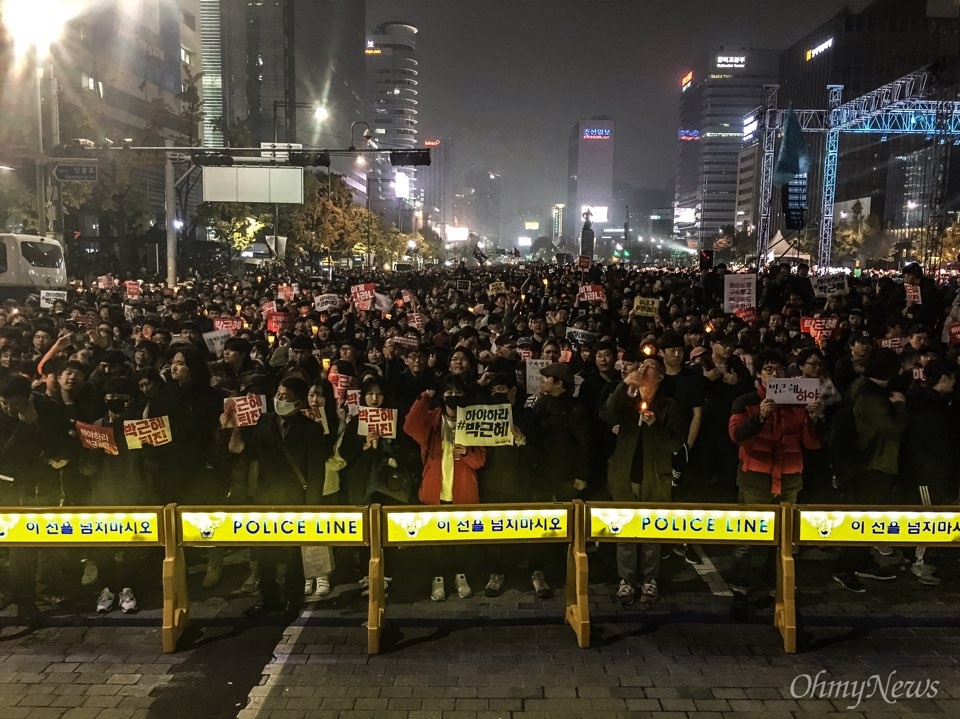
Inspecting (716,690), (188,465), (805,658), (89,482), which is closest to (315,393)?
(188,465)

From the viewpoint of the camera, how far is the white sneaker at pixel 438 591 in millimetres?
6820

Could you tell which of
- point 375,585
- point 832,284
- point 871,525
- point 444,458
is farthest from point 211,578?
point 832,284

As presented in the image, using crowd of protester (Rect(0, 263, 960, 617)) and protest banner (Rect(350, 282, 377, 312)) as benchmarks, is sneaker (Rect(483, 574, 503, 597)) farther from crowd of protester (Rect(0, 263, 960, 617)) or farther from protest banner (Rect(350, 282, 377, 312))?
protest banner (Rect(350, 282, 377, 312))

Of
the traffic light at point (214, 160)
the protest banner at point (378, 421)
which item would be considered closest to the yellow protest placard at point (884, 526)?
the protest banner at point (378, 421)

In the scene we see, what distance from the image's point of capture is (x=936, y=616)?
6484 mm

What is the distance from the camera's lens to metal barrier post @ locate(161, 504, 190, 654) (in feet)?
19.4

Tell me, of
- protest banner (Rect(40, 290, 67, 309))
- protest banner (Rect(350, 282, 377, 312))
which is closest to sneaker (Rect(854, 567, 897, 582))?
protest banner (Rect(350, 282, 377, 312))

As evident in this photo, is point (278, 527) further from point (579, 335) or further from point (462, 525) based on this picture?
point (579, 335)

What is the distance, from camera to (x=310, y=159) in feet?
81.2

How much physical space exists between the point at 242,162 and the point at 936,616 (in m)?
25.5

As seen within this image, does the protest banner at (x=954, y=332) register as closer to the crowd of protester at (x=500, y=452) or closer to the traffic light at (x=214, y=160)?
the crowd of protester at (x=500, y=452)

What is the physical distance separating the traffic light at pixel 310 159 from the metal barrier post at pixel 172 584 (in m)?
19.3

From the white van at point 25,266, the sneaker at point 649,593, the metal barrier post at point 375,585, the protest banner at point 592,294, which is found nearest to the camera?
the metal barrier post at point 375,585

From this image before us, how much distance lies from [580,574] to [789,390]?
2246 millimetres
